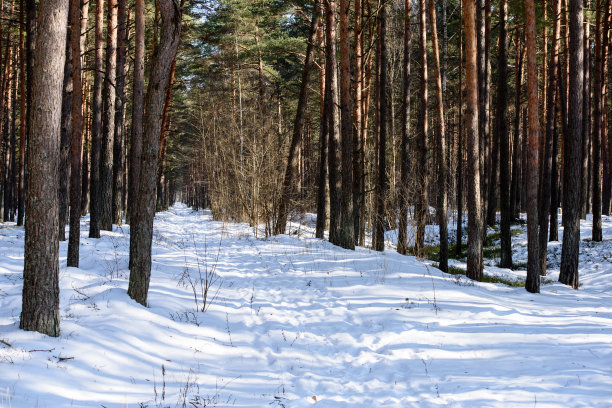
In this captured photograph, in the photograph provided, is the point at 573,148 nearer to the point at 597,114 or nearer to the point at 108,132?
the point at 597,114

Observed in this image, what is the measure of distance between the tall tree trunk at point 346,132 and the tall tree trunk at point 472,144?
121 inches

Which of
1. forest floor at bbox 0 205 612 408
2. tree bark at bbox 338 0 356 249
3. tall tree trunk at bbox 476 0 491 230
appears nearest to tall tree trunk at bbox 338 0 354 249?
tree bark at bbox 338 0 356 249

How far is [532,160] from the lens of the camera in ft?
28.2

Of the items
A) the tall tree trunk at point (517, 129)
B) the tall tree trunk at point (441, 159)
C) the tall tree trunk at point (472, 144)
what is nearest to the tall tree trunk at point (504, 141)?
the tall tree trunk at point (517, 129)

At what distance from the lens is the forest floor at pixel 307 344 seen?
369 centimetres

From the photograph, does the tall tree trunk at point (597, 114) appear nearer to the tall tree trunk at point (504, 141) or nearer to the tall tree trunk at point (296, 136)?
the tall tree trunk at point (504, 141)

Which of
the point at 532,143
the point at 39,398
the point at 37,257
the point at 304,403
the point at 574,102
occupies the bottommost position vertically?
the point at 304,403

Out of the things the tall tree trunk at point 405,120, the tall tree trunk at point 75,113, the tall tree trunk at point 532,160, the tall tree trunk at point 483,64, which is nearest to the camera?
the tall tree trunk at point 75,113

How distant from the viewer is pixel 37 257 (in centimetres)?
420

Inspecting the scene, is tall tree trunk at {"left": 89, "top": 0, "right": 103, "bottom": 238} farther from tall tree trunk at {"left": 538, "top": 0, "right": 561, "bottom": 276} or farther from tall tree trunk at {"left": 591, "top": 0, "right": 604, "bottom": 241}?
tall tree trunk at {"left": 591, "top": 0, "right": 604, "bottom": 241}

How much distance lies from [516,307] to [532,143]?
3917mm

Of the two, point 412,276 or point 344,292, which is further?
point 412,276

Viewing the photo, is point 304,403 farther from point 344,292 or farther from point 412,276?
point 412,276

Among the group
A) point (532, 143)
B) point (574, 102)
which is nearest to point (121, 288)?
point (532, 143)
